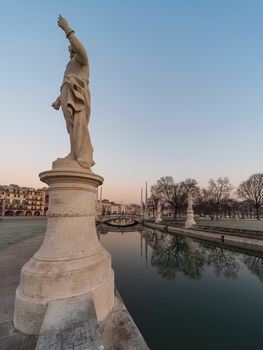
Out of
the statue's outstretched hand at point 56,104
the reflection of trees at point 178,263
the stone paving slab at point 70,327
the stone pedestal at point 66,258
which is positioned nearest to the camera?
the stone paving slab at point 70,327

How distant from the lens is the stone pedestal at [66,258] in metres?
2.60

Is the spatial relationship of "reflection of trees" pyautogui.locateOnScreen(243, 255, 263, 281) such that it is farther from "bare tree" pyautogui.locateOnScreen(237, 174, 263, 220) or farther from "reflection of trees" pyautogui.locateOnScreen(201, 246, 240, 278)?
"bare tree" pyautogui.locateOnScreen(237, 174, 263, 220)

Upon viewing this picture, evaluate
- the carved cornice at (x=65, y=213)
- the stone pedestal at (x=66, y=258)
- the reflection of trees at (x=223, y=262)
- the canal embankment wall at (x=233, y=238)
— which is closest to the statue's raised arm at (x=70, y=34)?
the stone pedestal at (x=66, y=258)

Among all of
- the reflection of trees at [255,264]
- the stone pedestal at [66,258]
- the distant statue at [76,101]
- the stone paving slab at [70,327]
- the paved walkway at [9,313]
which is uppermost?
the distant statue at [76,101]

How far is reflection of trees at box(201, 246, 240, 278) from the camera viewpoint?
899cm

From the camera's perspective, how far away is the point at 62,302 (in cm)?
251

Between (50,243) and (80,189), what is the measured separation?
1.03 meters

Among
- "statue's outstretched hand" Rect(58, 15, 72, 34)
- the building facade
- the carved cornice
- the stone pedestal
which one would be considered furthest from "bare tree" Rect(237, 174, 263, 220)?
the building facade

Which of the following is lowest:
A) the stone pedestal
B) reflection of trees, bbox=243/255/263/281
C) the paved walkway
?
reflection of trees, bbox=243/255/263/281

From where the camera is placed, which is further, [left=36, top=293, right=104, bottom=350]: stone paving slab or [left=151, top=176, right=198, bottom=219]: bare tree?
[left=151, top=176, right=198, bottom=219]: bare tree

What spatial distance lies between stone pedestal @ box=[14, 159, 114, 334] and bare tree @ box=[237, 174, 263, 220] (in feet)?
169

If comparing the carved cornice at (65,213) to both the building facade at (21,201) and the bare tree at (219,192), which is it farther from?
the building facade at (21,201)

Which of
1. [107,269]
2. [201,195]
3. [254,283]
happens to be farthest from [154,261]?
[201,195]

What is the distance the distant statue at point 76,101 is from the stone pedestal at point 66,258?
0.32 m
